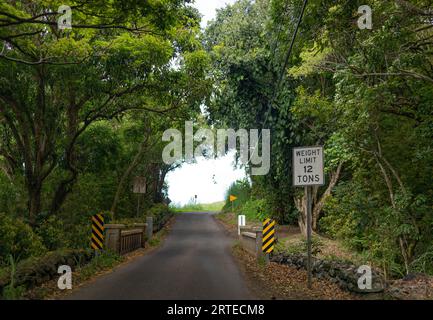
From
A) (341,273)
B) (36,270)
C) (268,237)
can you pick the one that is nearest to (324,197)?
(268,237)

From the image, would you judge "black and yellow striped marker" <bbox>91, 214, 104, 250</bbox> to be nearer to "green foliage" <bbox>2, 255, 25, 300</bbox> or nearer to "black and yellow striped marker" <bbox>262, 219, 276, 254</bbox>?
"black and yellow striped marker" <bbox>262, 219, 276, 254</bbox>

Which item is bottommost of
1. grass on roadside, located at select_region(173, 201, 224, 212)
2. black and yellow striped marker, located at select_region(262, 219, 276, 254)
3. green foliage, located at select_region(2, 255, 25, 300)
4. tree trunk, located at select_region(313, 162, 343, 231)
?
grass on roadside, located at select_region(173, 201, 224, 212)

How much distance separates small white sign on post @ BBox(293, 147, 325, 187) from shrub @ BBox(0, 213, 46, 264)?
764cm

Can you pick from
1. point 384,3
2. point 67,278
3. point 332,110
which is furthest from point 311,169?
point 332,110

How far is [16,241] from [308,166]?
854cm

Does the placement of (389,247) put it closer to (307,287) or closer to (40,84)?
(307,287)

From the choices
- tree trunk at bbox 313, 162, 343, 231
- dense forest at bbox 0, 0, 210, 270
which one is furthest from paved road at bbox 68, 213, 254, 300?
tree trunk at bbox 313, 162, 343, 231

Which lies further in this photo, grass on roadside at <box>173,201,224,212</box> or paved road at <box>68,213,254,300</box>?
grass on roadside at <box>173,201,224,212</box>

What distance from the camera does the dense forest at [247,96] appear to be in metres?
11.0

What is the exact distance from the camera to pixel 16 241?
12625 millimetres

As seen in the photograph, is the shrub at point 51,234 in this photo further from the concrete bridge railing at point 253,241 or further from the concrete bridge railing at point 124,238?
the concrete bridge railing at point 253,241

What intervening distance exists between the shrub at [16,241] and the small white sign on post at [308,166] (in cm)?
764

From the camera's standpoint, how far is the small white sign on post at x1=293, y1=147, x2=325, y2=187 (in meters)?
9.55
